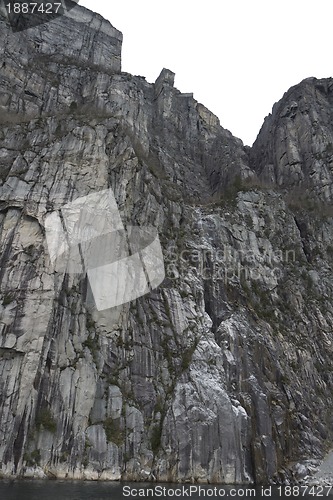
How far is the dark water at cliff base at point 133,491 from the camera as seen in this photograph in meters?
25.0

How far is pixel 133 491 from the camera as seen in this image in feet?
95.3

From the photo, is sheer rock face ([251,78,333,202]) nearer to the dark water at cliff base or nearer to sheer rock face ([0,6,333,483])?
sheer rock face ([0,6,333,483])

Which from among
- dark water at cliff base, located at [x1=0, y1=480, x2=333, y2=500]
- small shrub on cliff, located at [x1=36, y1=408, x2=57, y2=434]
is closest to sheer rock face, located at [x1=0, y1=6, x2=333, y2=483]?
small shrub on cliff, located at [x1=36, y1=408, x2=57, y2=434]

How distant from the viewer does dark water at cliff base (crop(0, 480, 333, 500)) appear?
25.0 metres

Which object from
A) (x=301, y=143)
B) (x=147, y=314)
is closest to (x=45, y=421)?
(x=147, y=314)

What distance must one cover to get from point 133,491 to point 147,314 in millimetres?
19796

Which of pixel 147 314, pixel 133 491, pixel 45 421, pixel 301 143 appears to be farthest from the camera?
pixel 301 143

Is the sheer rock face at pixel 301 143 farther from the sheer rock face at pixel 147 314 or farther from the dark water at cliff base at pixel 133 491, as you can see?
the dark water at cliff base at pixel 133 491

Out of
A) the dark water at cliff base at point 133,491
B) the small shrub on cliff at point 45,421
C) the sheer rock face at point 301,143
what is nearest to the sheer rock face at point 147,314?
the small shrub on cliff at point 45,421

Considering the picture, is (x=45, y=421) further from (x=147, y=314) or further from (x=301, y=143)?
(x=301, y=143)

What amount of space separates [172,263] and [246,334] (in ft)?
39.7

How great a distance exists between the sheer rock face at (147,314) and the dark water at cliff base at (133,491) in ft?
9.81

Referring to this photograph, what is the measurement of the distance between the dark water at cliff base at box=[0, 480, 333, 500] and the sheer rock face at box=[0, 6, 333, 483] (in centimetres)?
299

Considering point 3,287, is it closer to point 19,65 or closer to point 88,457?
point 88,457
